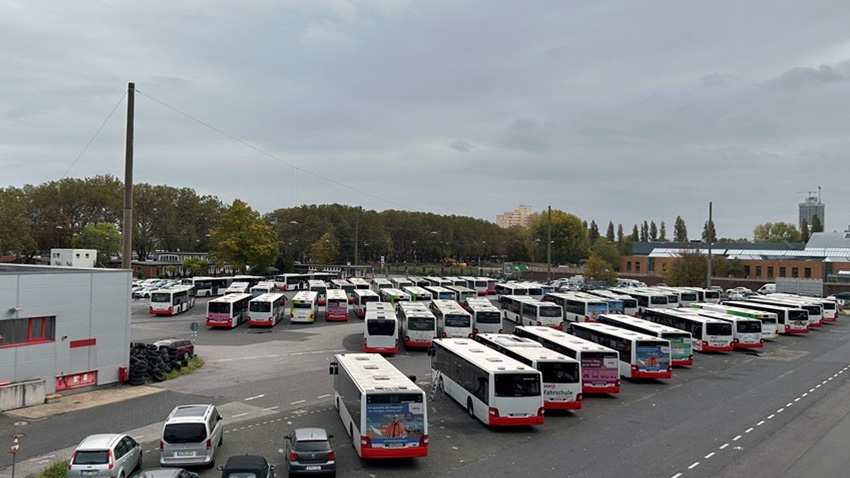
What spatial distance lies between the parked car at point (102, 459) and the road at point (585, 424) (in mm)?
2134

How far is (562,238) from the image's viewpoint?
5994 inches

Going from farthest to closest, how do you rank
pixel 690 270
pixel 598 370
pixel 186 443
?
pixel 690 270, pixel 598 370, pixel 186 443

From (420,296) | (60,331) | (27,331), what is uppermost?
(27,331)

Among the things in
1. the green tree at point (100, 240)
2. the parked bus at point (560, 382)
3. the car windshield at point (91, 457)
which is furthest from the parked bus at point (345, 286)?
the car windshield at point (91, 457)

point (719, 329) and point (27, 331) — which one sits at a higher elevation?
point (27, 331)

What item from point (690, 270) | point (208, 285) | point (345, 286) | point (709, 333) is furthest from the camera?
point (690, 270)

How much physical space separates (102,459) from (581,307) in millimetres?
44356

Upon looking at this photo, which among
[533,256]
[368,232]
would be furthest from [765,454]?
[533,256]

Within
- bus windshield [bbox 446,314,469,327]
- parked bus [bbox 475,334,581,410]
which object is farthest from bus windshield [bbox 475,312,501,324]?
parked bus [bbox 475,334,581,410]

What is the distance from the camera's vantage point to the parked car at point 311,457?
55.9 ft

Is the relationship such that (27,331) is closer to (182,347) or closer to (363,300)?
(182,347)

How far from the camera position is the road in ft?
61.6

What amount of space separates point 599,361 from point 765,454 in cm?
899

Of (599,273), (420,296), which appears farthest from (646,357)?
(599,273)
